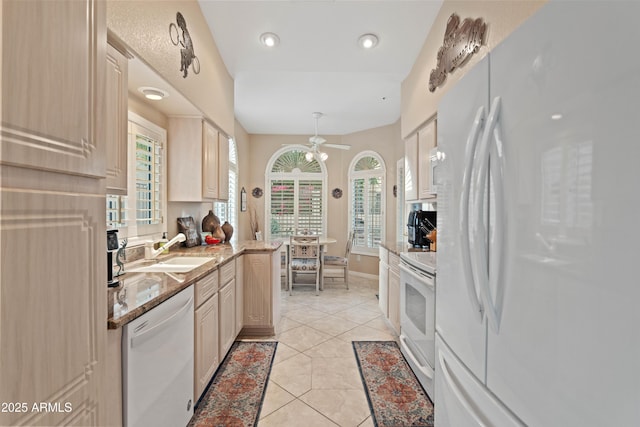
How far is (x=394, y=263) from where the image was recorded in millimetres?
2934

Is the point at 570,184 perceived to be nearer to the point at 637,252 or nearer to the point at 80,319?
the point at 637,252

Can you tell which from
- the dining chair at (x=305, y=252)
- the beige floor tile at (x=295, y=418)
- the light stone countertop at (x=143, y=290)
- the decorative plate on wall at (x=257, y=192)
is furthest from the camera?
the decorative plate on wall at (x=257, y=192)

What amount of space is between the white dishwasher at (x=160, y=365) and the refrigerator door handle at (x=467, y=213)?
127cm

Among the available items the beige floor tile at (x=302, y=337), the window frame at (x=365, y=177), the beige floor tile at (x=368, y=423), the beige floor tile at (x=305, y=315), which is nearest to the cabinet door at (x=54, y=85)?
the beige floor tile at (x=368, y=423)

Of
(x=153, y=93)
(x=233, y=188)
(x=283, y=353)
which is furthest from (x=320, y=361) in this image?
(x=233, y=188)

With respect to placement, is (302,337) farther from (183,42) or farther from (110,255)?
(183,42)

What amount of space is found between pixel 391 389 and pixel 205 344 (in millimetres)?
1407

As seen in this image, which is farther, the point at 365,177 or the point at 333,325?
the point at 365,177

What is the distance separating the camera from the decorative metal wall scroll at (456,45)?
1.95 meters

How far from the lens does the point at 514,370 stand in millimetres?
792

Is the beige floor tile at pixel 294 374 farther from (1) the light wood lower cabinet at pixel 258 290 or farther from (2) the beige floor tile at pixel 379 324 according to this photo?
(2) the beige floor tile at pixel 379 324

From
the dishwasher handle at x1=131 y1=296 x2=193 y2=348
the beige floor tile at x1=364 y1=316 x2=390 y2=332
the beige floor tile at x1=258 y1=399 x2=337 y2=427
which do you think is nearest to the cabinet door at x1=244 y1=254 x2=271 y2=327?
the beige floor tile at x1=258 y1=399 x2=337 y2=427

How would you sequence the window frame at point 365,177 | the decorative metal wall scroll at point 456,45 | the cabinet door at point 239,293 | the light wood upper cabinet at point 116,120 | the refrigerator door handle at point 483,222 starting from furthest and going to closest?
the window frame at point 365,177 < the cabinet door at point 239,293 < the decorative metal wall scroll at point 456,45 < the light wood upper cabinet at point 116,120 < the refrigerator door handle at point 483,222

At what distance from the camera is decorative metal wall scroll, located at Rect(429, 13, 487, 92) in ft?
6.40
